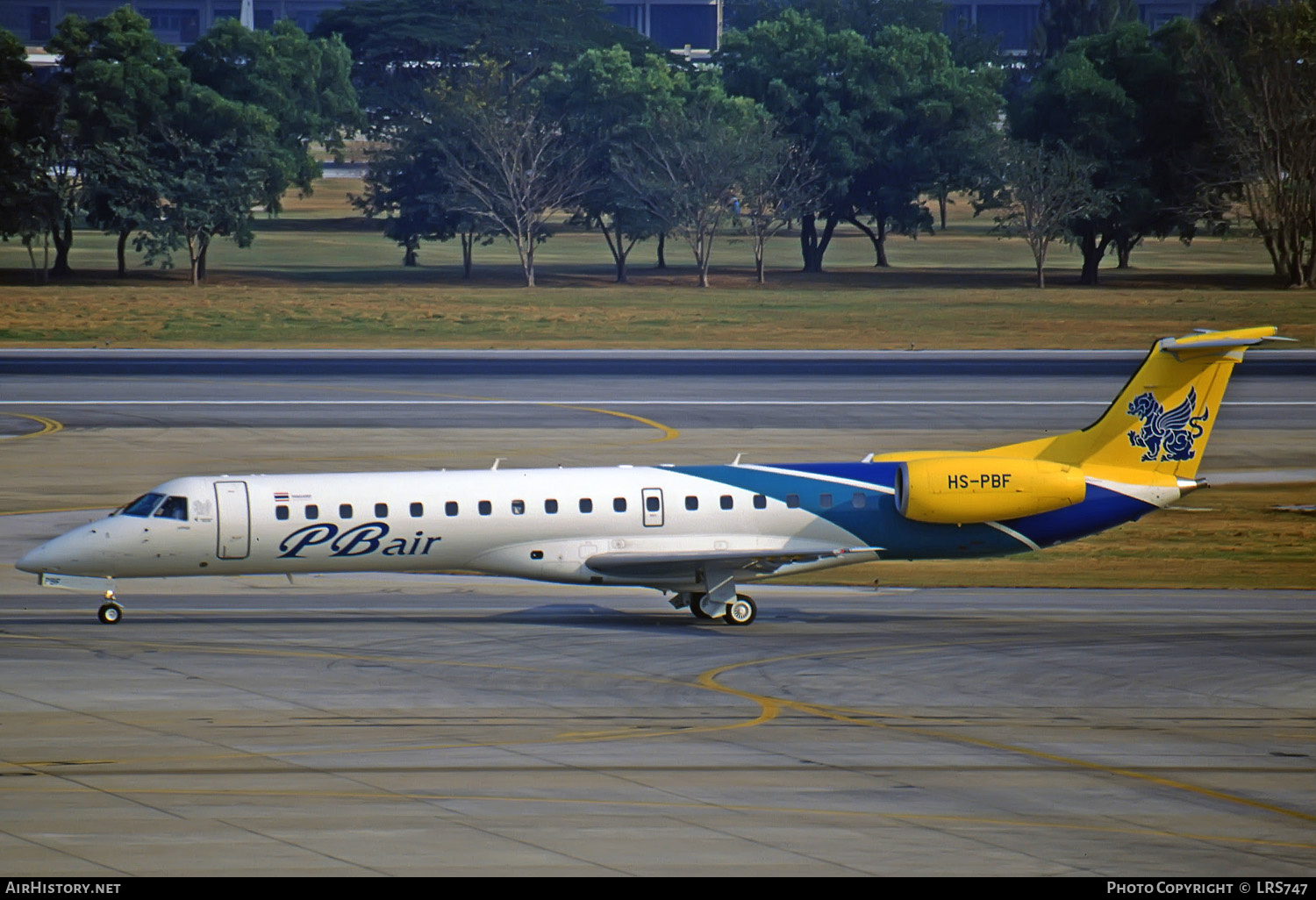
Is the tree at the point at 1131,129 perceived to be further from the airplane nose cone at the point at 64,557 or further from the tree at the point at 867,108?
the airplane nose cone at the point at 64,557

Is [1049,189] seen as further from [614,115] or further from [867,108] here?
[614,115]

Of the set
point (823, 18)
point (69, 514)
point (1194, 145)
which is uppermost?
point (823, 18)

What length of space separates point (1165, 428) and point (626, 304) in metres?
77.3

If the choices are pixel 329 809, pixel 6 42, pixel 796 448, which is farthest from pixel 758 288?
pixel 329 809

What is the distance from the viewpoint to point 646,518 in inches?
1300

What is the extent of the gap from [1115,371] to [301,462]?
41.0 metres

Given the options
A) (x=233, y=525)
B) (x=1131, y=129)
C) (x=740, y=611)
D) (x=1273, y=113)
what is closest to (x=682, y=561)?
(x=740, y=611)

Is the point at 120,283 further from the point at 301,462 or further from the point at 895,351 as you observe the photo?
the point at 301,462

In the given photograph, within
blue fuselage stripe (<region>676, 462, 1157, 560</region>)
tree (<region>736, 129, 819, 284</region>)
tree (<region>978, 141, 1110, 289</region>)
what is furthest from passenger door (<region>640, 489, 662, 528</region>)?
tree (<region>736, 129, 819, 284</region>)

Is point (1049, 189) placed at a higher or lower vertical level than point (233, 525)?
higher

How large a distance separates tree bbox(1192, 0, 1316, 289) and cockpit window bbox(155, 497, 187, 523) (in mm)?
105193

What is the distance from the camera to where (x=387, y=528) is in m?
32.4

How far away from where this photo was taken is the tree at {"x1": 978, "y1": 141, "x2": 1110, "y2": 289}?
126 m

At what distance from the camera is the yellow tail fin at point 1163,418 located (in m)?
34.3
